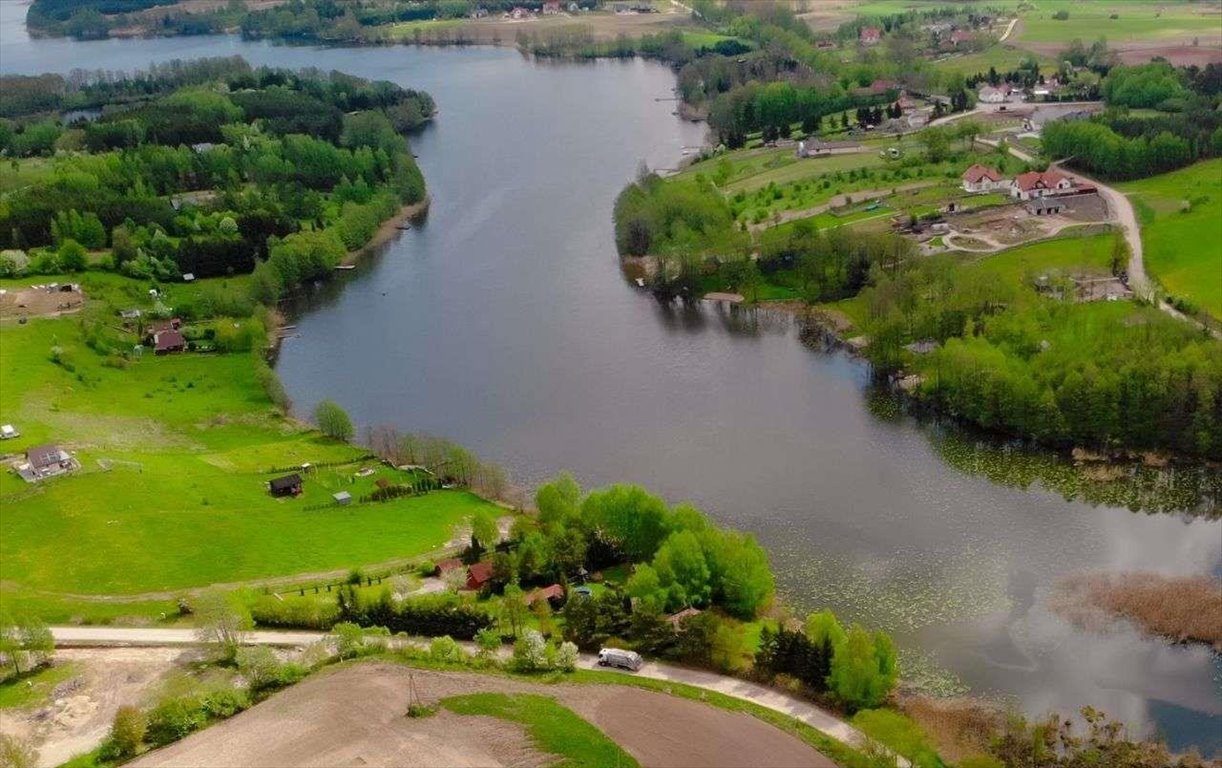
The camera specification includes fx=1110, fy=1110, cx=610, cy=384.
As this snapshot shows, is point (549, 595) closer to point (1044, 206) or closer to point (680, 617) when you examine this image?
point (680, 617)

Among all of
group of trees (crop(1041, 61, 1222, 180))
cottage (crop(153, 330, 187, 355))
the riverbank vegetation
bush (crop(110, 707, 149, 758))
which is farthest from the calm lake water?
group of trees (crop(1041, 61, 1222, 180))

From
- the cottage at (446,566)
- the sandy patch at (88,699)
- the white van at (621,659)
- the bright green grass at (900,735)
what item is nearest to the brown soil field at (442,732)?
the white van at (621,659)

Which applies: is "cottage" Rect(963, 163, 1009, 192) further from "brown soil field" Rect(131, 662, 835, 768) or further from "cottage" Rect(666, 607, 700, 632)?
"brown soil field" Rect(131, 662, 835, 768)

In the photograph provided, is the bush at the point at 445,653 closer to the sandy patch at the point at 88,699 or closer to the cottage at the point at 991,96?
the sandy patch at the point at 88,699

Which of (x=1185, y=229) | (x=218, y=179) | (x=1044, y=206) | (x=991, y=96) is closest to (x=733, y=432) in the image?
(x=1044, y=206)

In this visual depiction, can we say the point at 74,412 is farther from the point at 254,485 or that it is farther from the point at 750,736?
the point at 750,736

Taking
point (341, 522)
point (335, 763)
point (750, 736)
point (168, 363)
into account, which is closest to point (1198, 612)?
point (750, 736)
